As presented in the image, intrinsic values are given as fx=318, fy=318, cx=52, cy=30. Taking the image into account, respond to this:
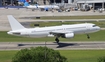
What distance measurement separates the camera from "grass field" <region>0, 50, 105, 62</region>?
4775 centimetres

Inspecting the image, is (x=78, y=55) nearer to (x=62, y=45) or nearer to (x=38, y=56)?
(x=62, y=45)

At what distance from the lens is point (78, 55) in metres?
51.1

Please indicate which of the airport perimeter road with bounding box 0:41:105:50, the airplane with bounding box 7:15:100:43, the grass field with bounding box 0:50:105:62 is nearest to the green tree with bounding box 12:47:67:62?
the grass field with bounding box 0:50:105:62

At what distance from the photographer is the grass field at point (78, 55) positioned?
47750mm

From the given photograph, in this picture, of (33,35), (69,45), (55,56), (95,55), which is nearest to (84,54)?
(95,55)

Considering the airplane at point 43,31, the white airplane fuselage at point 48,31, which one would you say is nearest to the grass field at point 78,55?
the airplane at point 43,31

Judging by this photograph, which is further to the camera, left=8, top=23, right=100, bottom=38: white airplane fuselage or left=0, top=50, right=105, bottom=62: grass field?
left=8, top=23, right=100, bottom=38: white airplane fuselage

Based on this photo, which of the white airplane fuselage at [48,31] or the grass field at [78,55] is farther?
the white airplane fuselage at [48,31]

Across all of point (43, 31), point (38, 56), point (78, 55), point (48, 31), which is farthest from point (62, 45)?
point (38, 56)

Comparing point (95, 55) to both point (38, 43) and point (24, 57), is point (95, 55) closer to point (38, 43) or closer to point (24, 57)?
point (38, 43)

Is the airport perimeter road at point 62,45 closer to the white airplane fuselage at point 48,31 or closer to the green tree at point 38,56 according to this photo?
the white airplane fuselage at point 48,31

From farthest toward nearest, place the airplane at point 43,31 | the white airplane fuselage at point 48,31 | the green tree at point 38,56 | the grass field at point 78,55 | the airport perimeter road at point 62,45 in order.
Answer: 1. the white airplane fuselage at point 48,31
2. the airplane at point 43,31
3. the airport perimeter road at point 62,45
4. the grass field at point 78,55
5. the green tree at point 38,56

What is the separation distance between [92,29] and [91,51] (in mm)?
12622

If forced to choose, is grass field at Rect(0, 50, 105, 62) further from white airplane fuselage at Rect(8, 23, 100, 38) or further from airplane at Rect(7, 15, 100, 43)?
white airplane fuselage at Rect(8, 23, 100, 38)
